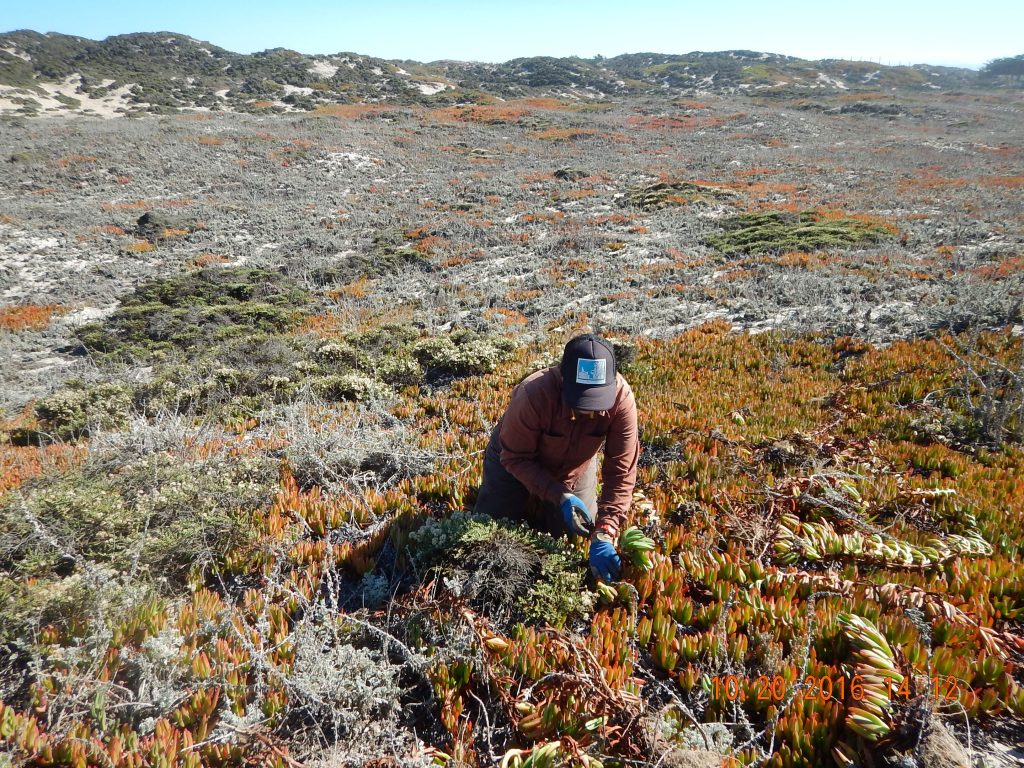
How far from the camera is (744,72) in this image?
83750 mm

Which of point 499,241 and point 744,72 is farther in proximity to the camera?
point 744,72

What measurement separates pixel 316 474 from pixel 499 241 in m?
16.0

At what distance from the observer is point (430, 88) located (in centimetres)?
6619

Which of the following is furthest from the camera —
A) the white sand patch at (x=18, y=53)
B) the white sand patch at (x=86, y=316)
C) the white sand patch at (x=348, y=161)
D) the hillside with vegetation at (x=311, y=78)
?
Result: the white sand patch at (x=18, y=53)

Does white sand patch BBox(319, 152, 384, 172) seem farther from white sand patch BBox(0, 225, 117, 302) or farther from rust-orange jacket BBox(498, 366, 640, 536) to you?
rust-orange jacket BBox(498, 366, 640, 536)

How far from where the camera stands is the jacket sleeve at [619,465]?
3.44 meters

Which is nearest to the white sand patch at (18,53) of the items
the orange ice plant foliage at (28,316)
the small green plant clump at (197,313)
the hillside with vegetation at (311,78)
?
the hillside with vegetation at (311,78)

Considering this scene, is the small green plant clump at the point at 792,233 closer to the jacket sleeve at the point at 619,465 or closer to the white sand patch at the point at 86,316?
the jacket sleeve at the point at 619,465

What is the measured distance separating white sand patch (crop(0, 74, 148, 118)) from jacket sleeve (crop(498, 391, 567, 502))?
191ft

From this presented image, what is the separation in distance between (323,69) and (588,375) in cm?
8064

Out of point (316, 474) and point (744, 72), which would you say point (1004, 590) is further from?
point (744, 72)

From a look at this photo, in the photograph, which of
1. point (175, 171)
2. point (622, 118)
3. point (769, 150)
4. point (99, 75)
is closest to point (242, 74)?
point (99, 75)

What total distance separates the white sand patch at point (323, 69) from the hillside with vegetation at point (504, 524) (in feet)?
190
